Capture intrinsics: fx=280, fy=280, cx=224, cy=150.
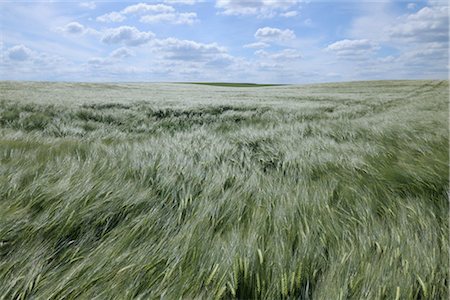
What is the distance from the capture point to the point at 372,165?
Result: 7.03ft

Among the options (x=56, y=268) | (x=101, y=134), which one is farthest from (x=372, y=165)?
(x=101, y=134)

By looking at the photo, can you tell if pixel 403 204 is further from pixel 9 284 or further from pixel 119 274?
pixel 9 284

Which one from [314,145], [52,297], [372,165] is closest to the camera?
[52,297]

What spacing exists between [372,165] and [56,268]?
6.89 feet

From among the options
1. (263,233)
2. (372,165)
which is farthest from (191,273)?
(372,165)

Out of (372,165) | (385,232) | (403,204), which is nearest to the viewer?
(385,232)

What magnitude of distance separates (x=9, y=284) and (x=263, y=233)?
861mm

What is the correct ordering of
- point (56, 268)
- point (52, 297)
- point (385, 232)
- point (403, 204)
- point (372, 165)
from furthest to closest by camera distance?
1. point (372, 165)
2. point (403, 204)
3. point (385, 232)
4. point (56, 268)
5. point (52, 297)

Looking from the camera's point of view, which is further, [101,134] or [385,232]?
[101,134]

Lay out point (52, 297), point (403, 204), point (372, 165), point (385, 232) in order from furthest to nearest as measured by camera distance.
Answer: point (372, 165) < point (403, 204) < point (385, 232) < point (52, 297)

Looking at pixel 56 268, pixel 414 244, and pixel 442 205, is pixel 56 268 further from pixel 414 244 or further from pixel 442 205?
pixel 442 205

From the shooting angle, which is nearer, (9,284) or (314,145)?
(9,284)

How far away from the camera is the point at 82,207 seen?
1242 millimetres

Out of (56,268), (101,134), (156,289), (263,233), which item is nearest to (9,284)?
(56,268)
